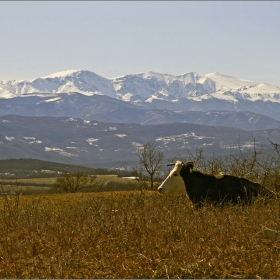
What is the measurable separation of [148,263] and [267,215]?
5.46 meters

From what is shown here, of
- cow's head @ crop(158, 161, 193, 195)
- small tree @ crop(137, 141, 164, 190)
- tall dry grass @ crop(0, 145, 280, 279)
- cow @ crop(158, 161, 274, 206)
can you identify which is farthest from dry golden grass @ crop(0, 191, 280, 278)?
small tree @ crop(137, 141, 164, 190)

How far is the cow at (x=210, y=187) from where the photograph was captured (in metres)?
19.9

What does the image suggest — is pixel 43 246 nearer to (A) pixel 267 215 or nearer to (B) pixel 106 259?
(B) pixel 106 259

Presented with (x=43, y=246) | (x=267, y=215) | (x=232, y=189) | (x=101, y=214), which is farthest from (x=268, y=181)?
(x=43, y=246)

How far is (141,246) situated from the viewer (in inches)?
501

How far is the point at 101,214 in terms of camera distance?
15.6m

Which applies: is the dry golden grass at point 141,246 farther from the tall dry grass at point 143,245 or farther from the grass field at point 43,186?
the grass field at point 43,186

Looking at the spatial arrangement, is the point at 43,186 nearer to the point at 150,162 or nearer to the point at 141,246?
the point at 150,162

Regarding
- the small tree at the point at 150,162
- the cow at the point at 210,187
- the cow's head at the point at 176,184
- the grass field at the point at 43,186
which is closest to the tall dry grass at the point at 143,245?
the grass field at the point at 43,186

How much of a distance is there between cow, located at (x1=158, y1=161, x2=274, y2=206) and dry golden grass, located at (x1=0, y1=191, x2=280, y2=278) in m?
3.51

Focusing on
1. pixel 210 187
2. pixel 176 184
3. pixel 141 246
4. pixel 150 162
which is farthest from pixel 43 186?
pixel 141 246

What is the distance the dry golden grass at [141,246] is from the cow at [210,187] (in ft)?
11.5

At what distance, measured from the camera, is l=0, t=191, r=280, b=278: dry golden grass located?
11133 millimetres

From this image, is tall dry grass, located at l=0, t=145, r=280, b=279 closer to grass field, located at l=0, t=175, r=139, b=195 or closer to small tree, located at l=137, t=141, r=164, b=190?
grass field, located at l=0, t=175, r=139, b=195
